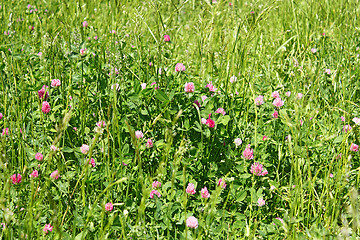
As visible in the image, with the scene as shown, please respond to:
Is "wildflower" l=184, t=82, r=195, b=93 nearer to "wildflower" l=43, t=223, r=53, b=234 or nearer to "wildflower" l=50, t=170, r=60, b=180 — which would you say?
"wildflower" l=50, t=170, r=60, b=180

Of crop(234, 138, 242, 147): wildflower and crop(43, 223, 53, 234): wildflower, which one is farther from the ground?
crop(234, 138, 242, 147): wildflower

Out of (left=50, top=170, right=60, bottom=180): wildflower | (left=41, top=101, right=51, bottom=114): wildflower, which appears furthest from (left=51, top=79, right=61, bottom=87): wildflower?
(left=50, top=170, right=60, bottom=180): wildflower

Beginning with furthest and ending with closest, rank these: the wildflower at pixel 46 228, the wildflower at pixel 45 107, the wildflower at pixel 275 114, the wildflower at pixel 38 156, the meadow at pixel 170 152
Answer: the wildflower at pixel 275 114 → the wildflower at pixel 45 107 → the wildflower at pixel 38 156 → the meadow at pixel 170 152 → the wildflower at pixel 46 228

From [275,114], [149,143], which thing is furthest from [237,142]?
[149,143]

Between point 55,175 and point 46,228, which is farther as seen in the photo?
point 46,228

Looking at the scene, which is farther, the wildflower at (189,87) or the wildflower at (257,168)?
the wildflower at (189,87)

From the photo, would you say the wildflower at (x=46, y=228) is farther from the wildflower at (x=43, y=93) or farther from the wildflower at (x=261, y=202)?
the wildflower at (x=261, y=202)

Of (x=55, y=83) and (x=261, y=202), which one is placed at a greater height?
(x=55, y=83)

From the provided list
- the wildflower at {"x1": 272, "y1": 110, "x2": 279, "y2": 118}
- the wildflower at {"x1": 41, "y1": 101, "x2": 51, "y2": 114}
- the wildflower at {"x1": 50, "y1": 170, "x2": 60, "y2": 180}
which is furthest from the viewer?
the wildflower at {"x1": 272, "y1": 110, "x2": 279, "y2": 118}

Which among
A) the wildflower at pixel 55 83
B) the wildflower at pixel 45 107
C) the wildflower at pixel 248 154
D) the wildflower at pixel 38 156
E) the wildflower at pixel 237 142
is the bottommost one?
the wildflower at pixel 248 154

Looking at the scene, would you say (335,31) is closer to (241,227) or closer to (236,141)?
(236,141)

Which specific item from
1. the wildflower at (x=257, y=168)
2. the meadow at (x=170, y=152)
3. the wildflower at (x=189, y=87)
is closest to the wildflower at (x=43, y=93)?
the meadow at (x=170, y=152)

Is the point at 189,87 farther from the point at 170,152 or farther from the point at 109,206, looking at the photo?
the point at 109,206

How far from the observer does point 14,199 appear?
1.44 m
